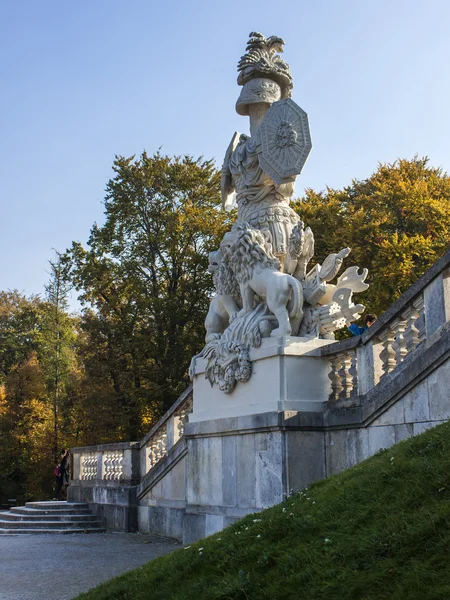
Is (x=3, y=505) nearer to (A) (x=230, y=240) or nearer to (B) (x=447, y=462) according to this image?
(A) (x=230, y=240)

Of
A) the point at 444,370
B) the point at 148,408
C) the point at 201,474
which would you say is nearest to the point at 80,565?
the point at 201,474

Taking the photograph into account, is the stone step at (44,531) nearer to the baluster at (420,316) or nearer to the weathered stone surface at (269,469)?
the weathered stone surface at (269,469)

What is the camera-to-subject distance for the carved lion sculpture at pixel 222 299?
10.1 metres

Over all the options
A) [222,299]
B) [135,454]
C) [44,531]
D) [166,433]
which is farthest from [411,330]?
[44,531]

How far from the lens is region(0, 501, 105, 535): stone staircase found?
48.1 ft

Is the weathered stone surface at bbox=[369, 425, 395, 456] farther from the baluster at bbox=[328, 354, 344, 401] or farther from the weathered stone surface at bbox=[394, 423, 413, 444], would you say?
the baluster at bbox=[328, 354, 344, 401]

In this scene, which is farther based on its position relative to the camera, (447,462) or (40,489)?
(40,489)

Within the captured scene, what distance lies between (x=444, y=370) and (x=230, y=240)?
13.2 ft

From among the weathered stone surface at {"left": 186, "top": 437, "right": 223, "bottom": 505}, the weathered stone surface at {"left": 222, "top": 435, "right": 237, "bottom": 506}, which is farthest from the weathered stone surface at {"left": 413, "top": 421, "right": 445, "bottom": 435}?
the weathered stone surface at {"left": 186, "top": 437, "right": 223, "bottom": 505}

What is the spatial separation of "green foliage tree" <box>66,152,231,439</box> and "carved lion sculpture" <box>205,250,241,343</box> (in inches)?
701

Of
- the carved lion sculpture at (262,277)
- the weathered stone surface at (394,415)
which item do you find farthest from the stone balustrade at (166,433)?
the weathered stone surface at (394,415)

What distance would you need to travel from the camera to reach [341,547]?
4395mm

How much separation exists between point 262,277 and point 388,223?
1605 cm

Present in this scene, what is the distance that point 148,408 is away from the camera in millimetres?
28953
